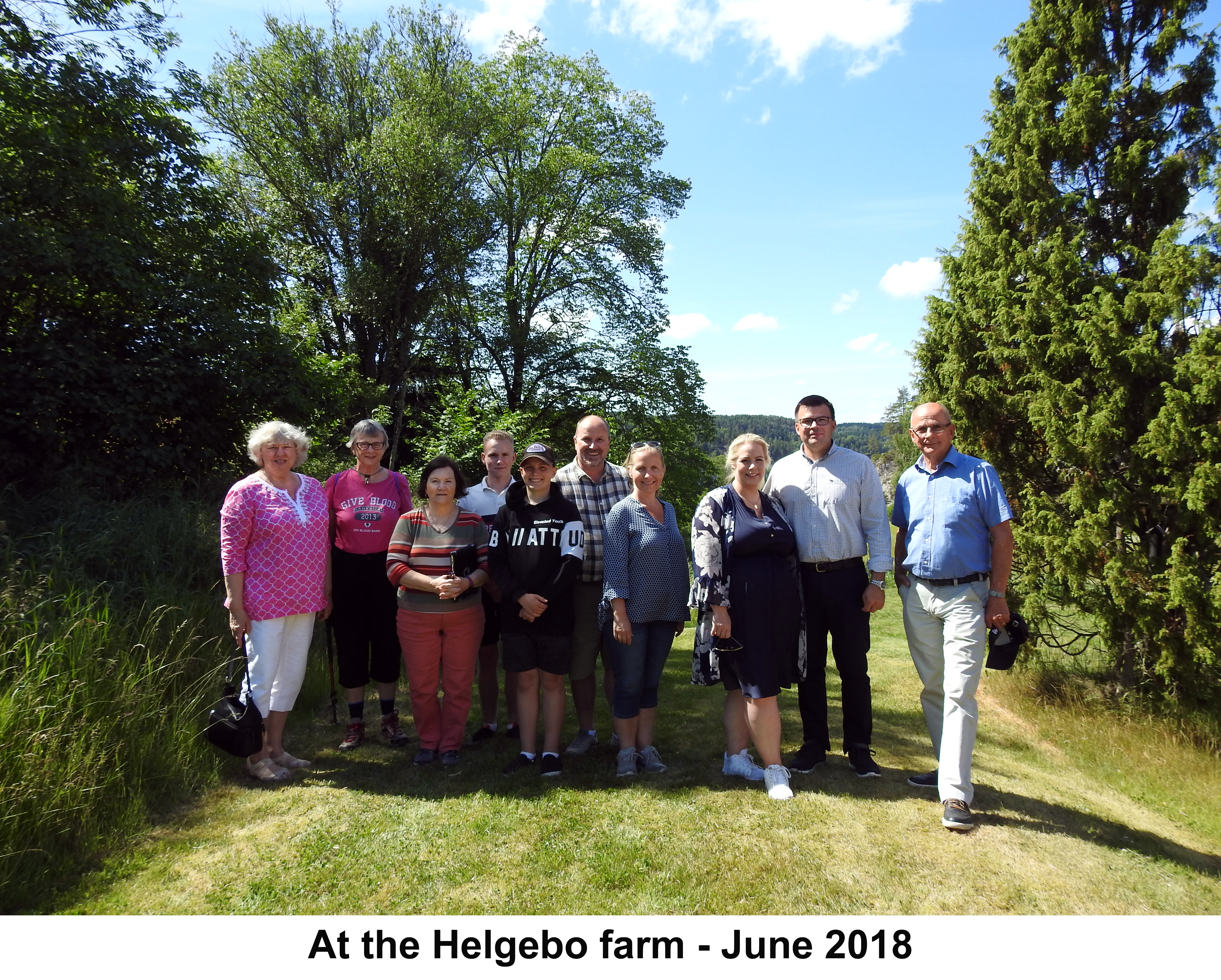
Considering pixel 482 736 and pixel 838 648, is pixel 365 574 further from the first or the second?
pixel 838 648

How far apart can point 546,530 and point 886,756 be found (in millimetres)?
2864

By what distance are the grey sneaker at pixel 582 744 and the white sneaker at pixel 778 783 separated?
1274 millimetres

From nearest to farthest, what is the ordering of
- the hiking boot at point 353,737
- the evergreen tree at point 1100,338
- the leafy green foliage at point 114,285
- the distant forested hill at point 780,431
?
the hiking boot at point 353,737 < the evergreen tree at point 1100,338 < the leafy green foliage at point 114,285 < the distant forested hill at point 780,431

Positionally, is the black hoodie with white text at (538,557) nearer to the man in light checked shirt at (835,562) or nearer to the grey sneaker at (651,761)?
the grey sneaker at (651,761)

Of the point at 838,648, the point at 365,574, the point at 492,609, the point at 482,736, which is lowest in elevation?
A: the point at 482,736

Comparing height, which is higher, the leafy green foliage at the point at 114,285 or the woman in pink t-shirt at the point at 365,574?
the leafy green foliage at the point at 114,285

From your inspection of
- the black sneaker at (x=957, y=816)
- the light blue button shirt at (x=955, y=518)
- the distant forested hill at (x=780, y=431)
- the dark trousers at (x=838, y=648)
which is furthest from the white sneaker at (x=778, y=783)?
the distant forested hill at (x=780, y=431)

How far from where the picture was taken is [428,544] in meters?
4.34

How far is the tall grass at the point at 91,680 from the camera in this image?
10.4 feet

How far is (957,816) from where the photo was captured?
357 centimetres

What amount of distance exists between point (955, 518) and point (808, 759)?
1.76 m

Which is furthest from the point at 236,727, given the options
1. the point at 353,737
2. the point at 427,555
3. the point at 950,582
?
the point at 950,582

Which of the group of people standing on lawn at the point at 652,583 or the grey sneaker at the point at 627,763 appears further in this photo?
the grey sneaker at the point at 627,763
